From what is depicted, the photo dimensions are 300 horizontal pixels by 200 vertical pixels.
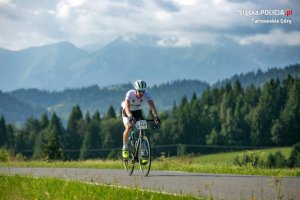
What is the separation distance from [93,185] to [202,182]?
2.48 metres

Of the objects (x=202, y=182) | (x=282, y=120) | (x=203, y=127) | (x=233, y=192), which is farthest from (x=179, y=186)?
(x=203, y=127)

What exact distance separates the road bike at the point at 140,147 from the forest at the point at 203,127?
132 metres

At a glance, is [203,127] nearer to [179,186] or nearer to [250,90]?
[250,90]

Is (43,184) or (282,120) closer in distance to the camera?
(43,184)

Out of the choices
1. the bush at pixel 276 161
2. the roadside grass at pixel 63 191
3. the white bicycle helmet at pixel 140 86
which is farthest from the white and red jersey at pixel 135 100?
the bush at pixel 276 161

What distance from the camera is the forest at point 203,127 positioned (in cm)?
15900

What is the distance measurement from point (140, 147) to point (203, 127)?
16081cm

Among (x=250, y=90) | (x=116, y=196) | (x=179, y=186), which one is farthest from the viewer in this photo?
(x=250, y=90)

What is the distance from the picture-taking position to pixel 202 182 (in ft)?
41.8

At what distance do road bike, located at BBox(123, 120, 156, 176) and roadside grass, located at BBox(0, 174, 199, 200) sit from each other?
2.34 metres

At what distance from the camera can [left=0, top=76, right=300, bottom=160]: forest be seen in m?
159

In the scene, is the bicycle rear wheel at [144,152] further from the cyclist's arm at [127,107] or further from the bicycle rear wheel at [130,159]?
the cyclist's arm at [127,107]

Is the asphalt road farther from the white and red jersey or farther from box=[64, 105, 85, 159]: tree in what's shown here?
box=[64, 105, 85, 159]: tree

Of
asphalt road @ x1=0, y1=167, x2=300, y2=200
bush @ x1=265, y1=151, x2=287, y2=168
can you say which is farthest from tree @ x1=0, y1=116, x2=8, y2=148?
asphalt road @ x1=0, y1=167, x2=300, y2=200
